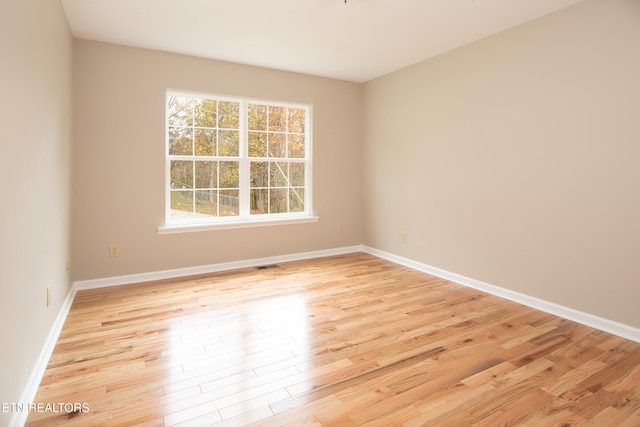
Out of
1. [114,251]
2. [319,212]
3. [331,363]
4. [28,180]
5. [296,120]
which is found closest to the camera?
[28,180]

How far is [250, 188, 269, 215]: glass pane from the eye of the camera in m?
4.53

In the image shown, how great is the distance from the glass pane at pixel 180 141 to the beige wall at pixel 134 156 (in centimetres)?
14

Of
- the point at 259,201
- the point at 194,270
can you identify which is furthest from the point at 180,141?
the point at 194,270

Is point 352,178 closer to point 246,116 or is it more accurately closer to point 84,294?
point 246,116

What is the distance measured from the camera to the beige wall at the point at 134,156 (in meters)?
3.56

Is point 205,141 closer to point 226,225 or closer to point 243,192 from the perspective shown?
point 243,192

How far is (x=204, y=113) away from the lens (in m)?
4.15

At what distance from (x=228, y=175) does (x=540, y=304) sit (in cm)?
344

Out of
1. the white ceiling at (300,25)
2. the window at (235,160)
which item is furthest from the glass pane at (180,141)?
the white ceiling at (300,25)

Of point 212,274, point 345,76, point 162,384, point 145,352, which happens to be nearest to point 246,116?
point 345,76

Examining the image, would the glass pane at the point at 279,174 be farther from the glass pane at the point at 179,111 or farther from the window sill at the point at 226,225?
the glass pane at the point at 179,111

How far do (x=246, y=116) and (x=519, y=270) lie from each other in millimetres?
3347

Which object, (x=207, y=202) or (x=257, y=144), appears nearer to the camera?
(x=207, y=202)

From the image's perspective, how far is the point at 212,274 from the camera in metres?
4.10
